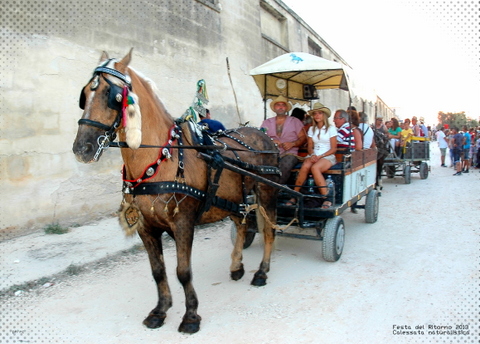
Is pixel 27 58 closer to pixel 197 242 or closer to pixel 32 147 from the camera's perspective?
pixel 32 147

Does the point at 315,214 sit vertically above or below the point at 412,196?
above

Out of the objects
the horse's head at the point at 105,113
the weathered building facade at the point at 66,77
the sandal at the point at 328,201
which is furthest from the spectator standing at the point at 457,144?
the horse's head at the point at 105,113

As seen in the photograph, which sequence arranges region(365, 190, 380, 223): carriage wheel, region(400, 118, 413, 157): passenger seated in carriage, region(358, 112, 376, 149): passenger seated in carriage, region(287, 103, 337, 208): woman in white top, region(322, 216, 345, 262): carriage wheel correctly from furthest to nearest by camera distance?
region(400, 118, 413, 157): passenger seated in carriage, region(358, 112, 376, 149): passenger seated in carriage, region(365, 190, 380, 223): carriage wheel, region(287, 103, 337, 208): woman in white top, region(322, 216, 345, 262): carriage wheel

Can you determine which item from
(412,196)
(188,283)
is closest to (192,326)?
(188,283)

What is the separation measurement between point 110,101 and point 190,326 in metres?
1.95

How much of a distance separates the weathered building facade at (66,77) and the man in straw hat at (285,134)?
2.33ft

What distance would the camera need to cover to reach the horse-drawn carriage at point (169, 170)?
264 centimetres

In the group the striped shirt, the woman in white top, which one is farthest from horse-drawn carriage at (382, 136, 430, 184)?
the woman in white top

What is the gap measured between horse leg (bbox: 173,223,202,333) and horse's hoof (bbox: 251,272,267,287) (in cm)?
103

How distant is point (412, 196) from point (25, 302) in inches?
341

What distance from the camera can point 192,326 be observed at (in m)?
3.02

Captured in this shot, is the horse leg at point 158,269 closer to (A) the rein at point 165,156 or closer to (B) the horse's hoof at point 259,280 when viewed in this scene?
(A) the rein at point 165,156

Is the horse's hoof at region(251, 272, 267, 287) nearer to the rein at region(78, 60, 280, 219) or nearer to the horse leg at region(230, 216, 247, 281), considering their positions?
the horse leg at region(230, 216, 247, 281)

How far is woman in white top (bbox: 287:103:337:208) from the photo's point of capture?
479cm
